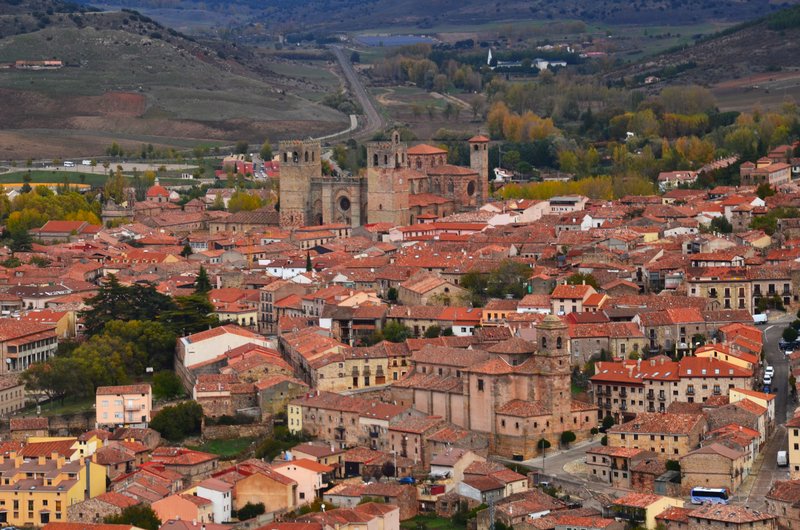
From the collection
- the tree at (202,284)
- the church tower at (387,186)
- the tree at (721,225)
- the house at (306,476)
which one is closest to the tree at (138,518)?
the house at (306,476)

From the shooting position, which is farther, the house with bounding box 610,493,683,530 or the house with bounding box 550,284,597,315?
the house with bounding box 550,284,597,315

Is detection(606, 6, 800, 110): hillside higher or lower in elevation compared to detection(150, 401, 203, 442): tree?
higher

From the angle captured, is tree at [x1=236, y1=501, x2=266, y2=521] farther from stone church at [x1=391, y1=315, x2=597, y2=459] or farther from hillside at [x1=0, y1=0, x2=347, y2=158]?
hillside at [x1=0, y1=0, x2=347, y2=158]

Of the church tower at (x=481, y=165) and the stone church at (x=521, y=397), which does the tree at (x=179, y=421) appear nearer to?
the stone church at (x=521, y=397)

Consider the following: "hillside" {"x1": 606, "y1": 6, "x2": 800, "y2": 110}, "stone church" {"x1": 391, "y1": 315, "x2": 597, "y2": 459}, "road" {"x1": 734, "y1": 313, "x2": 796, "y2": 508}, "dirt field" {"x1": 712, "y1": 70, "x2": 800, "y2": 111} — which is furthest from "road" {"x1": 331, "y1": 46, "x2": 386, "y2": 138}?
"stone church" {"x1": 391, "y1": 315, "x2": 597, "y2": 459}

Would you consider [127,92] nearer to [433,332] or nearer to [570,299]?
[433,332]
